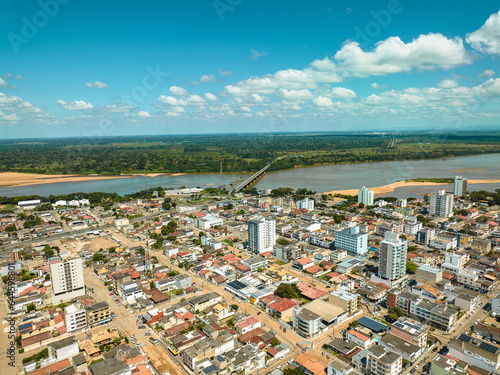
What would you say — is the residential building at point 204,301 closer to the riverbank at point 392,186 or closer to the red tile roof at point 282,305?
the red tile roof at point 282,305

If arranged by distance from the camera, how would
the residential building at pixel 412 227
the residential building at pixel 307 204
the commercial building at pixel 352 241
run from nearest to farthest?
the commercial building at pixel 352 241 < the residential building at pixel 412 227 < the residential building at pixel 307 204

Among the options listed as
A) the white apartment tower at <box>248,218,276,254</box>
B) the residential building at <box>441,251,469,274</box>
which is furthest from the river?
the white apartment tower at <box>248,218,276,254</box>

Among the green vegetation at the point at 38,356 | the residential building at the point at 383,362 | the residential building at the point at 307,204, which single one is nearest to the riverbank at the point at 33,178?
the residential building at the point at 307,204

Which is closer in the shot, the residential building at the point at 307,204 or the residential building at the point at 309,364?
the residential building at the point at 309,364

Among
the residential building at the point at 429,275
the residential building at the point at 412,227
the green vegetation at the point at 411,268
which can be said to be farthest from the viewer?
the residential building at the point at 412,227

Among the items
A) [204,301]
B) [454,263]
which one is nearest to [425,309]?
[454,263]

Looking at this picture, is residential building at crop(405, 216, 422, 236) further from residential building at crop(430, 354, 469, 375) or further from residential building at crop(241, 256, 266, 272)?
residential building at crop(430, 354, 469, 375)

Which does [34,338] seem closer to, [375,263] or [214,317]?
[214,317]
